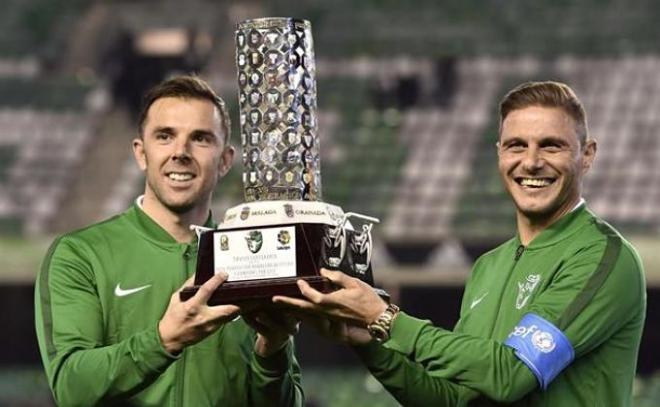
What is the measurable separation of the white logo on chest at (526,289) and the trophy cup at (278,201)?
1.42 ft

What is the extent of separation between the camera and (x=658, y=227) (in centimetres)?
1673

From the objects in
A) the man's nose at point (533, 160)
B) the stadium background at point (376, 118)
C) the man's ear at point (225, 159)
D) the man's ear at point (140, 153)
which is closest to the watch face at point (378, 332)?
the man's nose at point (533, 160)

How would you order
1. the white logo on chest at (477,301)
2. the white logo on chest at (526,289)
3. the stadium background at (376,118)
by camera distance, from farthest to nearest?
the stadium background at (376,118), the white logo on chest at (477,301), the white logo on chest at (526,289)

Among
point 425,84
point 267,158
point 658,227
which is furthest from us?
point 425,84

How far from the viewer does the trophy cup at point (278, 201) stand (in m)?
4.76

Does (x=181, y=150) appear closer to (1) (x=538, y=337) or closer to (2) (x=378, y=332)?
(2) (x=378, y=332)

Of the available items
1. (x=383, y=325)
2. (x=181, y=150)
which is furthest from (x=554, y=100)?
(x=181, y=150)

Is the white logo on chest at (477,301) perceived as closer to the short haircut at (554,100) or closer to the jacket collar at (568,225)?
the jacket collar at (568,225)

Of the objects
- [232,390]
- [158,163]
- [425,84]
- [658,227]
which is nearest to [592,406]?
[232,390]

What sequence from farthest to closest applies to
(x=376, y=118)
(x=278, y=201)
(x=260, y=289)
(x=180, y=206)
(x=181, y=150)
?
(x=376, y=118) → (x=180, y=206) → (x=181, y=150) → (x=278, y=201) → (x=260, y=289)

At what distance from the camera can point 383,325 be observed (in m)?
4.89

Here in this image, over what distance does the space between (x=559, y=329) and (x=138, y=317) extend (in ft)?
4.10

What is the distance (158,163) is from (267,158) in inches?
12.6

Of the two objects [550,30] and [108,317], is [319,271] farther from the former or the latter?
[550,30]
